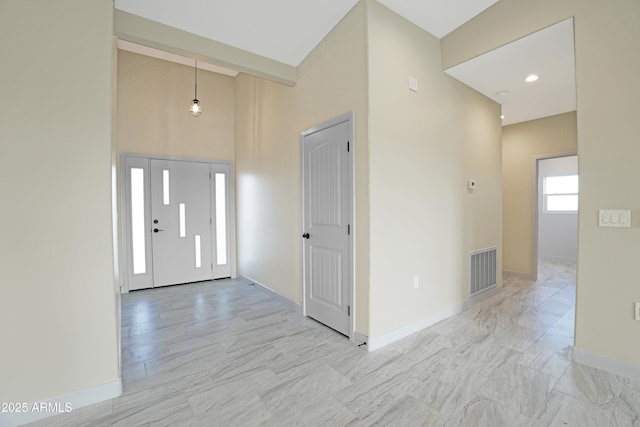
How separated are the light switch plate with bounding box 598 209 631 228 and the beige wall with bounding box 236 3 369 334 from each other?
A: 5.91 ft

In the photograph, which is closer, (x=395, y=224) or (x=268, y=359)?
(x=268, y=359)

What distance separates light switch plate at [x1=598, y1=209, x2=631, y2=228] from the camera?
2104mm

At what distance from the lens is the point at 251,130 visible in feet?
15.6

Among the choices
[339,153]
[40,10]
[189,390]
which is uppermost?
[40,10]

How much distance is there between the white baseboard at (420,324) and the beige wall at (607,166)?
46.8 inches

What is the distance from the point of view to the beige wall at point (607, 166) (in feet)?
6.84

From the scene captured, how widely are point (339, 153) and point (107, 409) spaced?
2.67m

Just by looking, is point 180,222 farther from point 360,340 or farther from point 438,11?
point 438,11

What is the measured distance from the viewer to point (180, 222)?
488 centimetres

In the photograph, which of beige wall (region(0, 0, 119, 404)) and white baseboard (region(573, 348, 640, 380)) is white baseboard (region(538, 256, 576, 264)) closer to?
white baseboard (region(573, 348, 640, 380))

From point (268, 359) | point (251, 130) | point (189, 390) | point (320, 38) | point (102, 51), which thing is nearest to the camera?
point (102, 51)

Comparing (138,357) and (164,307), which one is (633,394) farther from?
(164,307)

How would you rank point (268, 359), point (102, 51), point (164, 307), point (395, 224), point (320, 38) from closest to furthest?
point (102, 51), point (268, 359), point (395, 224), point (320, 38), point (164, 307)

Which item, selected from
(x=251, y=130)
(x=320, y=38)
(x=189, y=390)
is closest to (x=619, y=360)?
(x=189, y=390)
